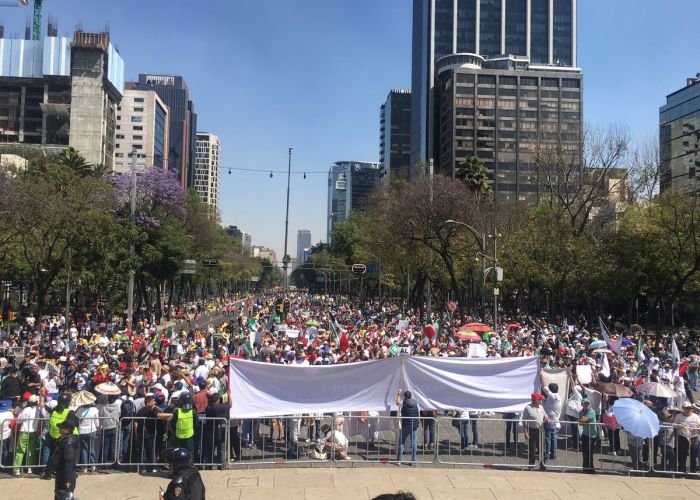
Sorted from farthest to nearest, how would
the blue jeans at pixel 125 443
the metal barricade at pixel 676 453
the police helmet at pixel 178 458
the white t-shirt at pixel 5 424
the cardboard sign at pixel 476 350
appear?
1. the cardboard sign at pixel 476 350
2. the metal barricade at pixel 676 453
3. the blue jeans at pixel 125 443
4. the white t-shirt at pixel 5 424
5. the police helmet at pixel 178 458

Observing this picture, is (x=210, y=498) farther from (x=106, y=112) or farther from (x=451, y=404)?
(x=106, y=112)

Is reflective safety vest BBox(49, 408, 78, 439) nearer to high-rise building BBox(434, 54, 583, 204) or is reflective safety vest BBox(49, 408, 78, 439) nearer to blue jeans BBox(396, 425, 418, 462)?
blue jeans BBox(396, 425, 418, 462)

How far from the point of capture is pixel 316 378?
11742 mm

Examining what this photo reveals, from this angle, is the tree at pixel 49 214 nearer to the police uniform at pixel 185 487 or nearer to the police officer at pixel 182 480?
the police officer at pixel 182 480

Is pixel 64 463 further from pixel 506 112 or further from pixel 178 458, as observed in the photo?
pixel 506 112

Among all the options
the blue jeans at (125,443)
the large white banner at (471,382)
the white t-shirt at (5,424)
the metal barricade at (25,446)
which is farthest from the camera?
the large white banner at (471,382)

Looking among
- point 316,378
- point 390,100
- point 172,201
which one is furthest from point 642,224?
point 390,100

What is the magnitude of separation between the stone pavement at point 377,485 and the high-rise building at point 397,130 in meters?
163

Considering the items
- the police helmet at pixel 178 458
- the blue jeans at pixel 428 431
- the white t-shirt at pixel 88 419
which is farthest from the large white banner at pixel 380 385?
the police helmet at pixel 178 458

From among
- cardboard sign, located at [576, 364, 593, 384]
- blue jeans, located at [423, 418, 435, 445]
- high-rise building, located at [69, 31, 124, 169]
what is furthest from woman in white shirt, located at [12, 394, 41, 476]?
high-rise building, located at [69, 31, 124, 169]

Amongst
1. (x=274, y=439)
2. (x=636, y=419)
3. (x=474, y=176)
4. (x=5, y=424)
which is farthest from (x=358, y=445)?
(x=474, y=176)

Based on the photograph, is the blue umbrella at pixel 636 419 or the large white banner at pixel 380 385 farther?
the large white banner at pixel 380 385

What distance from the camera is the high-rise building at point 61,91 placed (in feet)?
Answer: 338

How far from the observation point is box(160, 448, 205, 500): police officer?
600 cm
